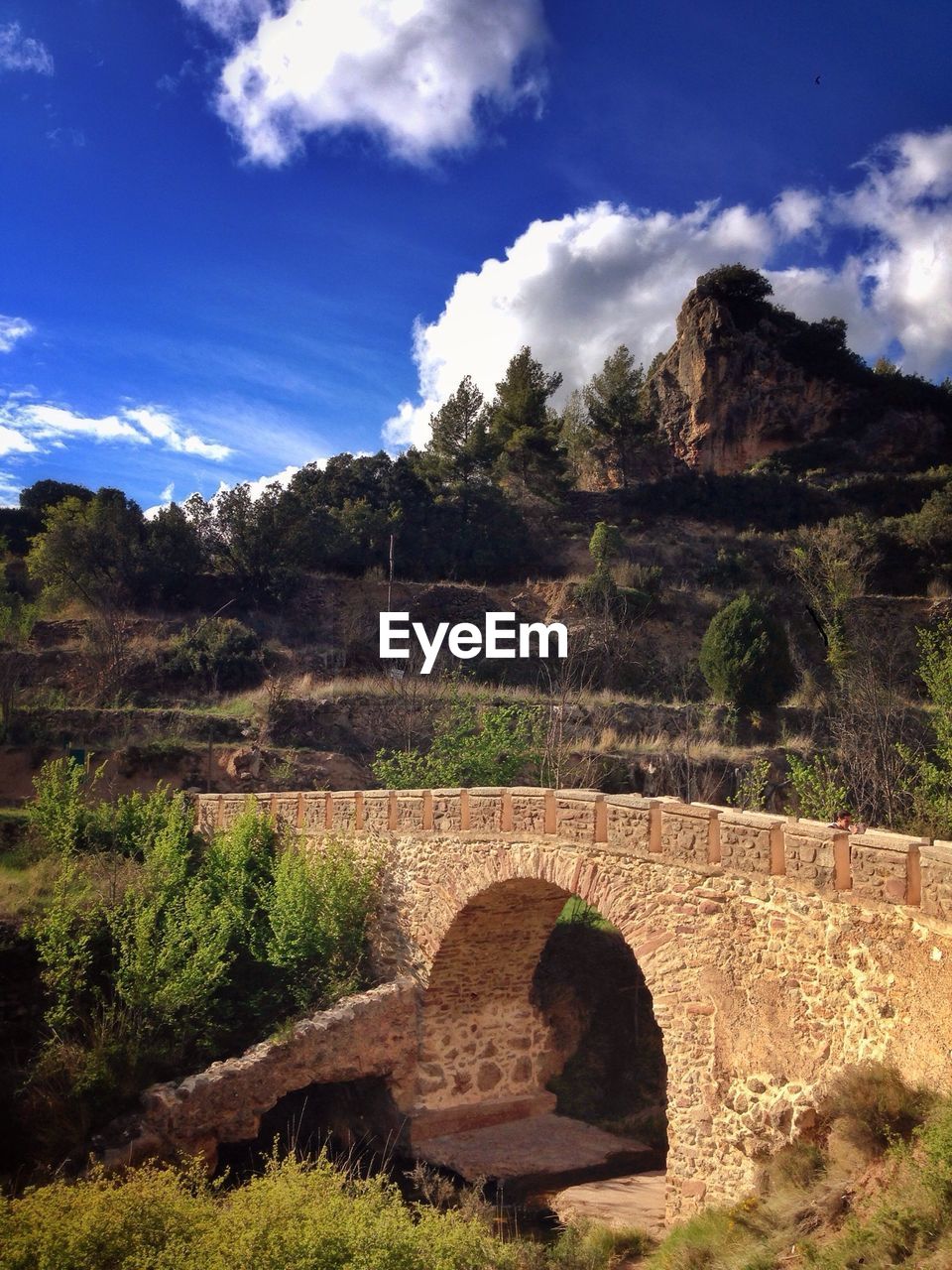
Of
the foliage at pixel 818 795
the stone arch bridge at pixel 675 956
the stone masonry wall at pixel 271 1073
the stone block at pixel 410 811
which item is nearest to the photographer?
the stone arch bridge at pixel 675 956

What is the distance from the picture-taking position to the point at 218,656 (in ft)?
88.9

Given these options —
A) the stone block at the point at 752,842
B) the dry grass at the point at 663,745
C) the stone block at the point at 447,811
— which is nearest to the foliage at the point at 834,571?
the dry grass at the point at 663,745

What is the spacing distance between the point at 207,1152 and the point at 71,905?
373cm

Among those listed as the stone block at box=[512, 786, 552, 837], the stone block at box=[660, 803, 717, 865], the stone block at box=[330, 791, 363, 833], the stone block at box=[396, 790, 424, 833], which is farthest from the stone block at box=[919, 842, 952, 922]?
the stone block at box=[330, 791, 363, 833]

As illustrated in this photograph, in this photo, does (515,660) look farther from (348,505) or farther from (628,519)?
(628,519)

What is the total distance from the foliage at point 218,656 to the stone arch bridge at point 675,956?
46.3 ft

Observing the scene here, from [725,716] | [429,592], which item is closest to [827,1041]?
[725,716]

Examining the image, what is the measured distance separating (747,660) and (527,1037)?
13949 millimetres

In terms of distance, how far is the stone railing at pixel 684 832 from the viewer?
682 cm

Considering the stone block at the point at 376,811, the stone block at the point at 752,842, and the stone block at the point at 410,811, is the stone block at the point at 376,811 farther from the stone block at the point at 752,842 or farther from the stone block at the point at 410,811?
the stone block at the point at 752,842

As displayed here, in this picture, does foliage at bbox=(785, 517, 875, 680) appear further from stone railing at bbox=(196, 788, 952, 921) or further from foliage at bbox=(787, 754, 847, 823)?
stone railing at bbox=(196, 788, 952, 921)

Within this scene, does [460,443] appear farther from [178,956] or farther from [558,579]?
[178,956]

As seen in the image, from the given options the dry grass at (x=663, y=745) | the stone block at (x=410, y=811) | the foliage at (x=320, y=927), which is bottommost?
the foliage at (x=320, y=927)

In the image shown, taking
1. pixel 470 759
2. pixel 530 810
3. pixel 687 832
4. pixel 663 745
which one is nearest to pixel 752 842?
pixel 687 832
